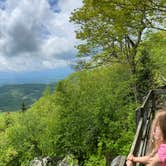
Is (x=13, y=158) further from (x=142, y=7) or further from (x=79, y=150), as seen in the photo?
(x=142, y=7)

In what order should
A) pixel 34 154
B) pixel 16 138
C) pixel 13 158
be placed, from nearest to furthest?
1. pixel 34 154
2. pixel 16 138
3. pixel 13 158

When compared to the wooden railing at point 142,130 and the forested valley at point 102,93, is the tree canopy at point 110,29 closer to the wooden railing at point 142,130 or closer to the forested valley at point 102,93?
the forested valley at point 102,93

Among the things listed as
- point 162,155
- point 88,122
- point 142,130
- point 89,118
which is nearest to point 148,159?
point 162,155

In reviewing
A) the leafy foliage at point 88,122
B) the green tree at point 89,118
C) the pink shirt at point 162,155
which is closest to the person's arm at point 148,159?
the pink shirt at point 162,155

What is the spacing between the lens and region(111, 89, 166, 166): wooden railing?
19.0 feet

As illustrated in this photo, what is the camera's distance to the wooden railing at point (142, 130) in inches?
228

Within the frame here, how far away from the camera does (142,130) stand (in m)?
7.43

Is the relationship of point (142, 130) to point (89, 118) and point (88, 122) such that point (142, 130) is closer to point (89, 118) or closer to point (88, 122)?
point (89, 118)

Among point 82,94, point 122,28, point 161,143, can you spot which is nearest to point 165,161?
point 161,143

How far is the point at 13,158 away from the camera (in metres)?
35.6

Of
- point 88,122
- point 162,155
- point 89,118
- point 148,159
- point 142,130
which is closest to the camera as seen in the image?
point 162,155

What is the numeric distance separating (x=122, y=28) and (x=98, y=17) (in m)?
2.88

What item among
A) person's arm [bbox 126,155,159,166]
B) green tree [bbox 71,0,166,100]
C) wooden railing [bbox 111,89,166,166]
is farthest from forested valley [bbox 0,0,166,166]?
person's arm [bbox 126,155,159,166]

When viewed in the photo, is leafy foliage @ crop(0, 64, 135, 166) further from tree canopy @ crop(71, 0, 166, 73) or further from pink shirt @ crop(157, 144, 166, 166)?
pink shirt @ crop(157, 144, 166, 166)
